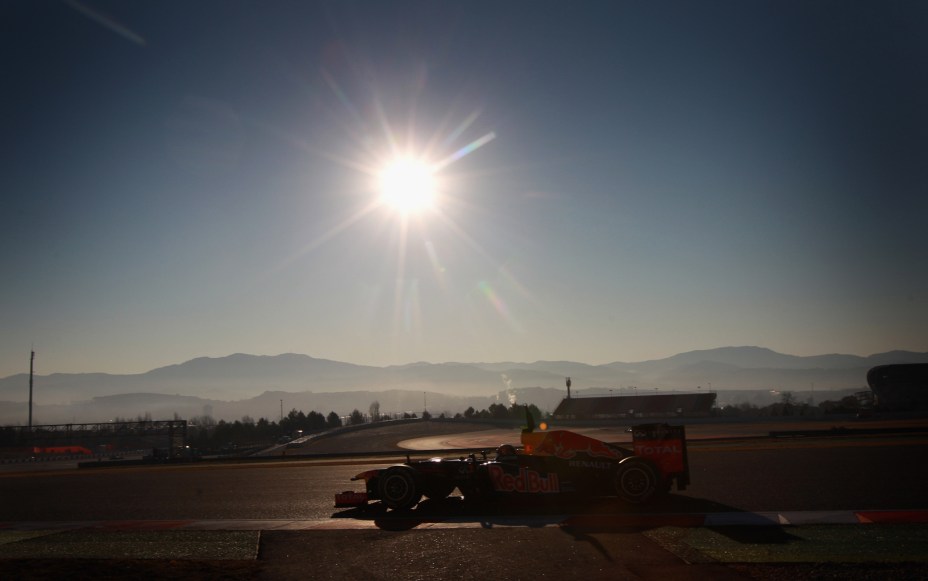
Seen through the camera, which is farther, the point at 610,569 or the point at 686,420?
the point at 686,420

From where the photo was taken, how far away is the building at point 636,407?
81438 millimetres

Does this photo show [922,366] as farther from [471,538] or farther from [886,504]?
[471,538]

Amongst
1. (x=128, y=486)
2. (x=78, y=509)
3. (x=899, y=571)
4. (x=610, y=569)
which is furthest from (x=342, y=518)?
(x=128, y=486)

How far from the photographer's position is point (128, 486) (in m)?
23.3

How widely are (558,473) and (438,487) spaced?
2.66 metres

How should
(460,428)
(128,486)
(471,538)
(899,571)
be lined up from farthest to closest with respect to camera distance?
(460,428) → (128,486) → (471,538) → (899,571)

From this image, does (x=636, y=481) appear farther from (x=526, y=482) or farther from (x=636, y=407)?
(x=636, y=407)

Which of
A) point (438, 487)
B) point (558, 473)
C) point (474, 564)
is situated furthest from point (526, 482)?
point (474, 564)

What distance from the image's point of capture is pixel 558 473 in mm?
14336

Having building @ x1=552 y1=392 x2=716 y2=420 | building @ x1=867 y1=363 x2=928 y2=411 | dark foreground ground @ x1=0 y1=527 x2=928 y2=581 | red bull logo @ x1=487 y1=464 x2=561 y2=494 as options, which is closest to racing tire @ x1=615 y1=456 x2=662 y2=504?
red bull logo @ x1=487 y1=464 x2=561 y2=494

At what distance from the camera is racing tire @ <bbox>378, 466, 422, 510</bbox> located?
14.3 metres

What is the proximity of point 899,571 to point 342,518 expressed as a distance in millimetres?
9948

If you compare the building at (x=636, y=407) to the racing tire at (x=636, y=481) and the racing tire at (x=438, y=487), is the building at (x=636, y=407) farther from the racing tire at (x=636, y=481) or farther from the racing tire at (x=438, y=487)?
the racing tire at (x=438, y=487)

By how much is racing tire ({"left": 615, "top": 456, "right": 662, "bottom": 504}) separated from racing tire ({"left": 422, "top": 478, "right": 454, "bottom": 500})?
3628 mm
